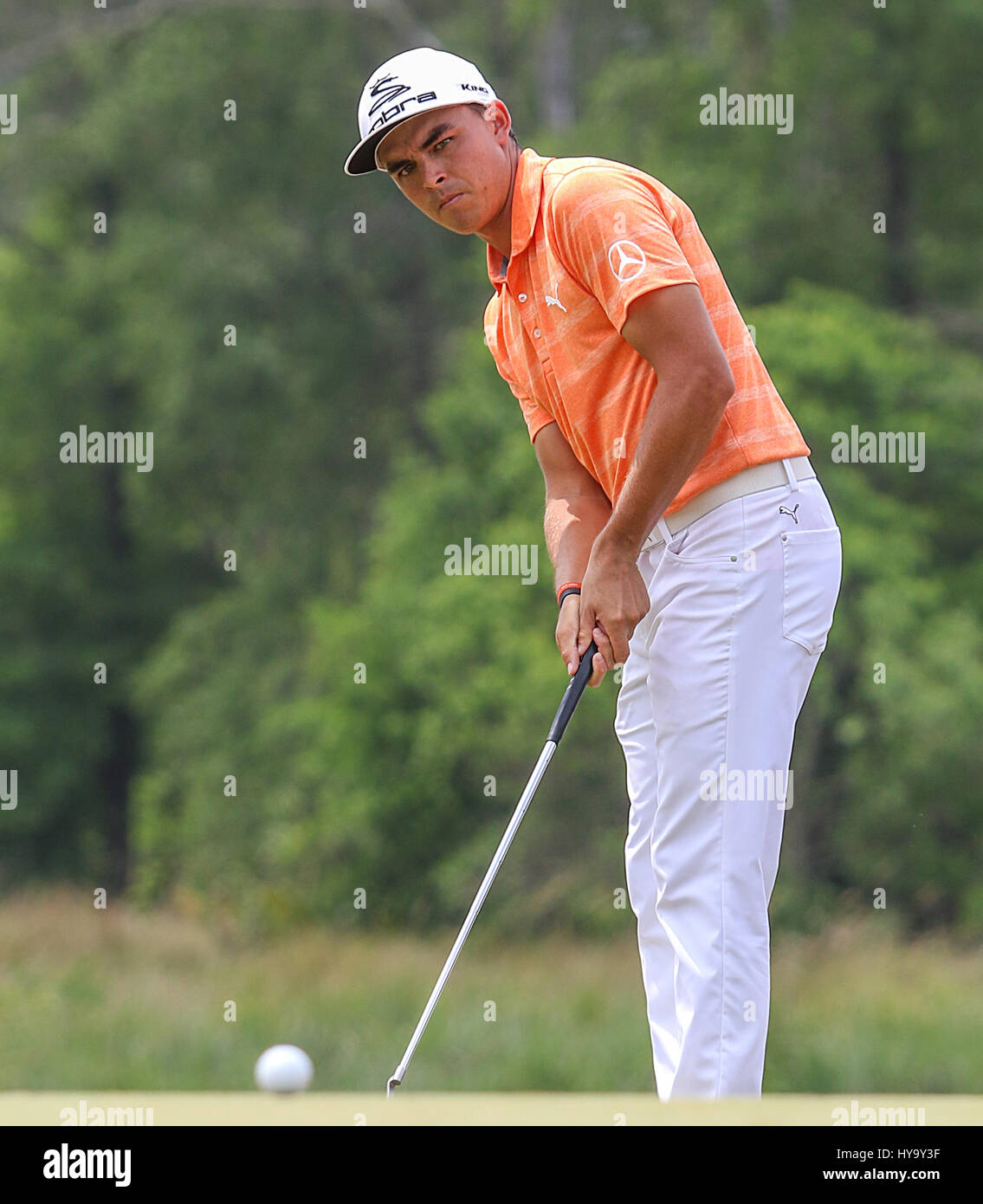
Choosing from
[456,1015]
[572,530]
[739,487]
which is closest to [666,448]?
[739,487]

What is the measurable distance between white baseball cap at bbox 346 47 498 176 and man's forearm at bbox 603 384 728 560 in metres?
0.64

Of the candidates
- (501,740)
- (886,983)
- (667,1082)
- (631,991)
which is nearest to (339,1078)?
(631,991)

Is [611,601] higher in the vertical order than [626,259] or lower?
lower

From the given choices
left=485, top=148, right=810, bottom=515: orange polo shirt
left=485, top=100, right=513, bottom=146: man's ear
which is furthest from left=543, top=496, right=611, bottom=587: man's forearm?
left=485, top=100, right=513, bottom=146: man's ear

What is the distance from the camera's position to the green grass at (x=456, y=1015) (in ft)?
27.7

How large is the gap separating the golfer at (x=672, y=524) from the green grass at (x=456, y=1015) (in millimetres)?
5760

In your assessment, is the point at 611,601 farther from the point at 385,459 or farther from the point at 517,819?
the point at 385,459

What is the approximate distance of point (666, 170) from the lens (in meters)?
13.0

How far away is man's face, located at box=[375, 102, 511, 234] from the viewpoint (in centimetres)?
276

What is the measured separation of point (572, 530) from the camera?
305cm

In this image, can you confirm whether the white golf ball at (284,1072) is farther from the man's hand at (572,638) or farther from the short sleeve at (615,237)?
the short sleeve at (615,237)

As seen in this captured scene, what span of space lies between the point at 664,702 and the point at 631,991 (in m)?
7.34

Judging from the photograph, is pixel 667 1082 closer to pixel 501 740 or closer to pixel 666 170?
pixel 501 740

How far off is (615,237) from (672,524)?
49 centimetres
